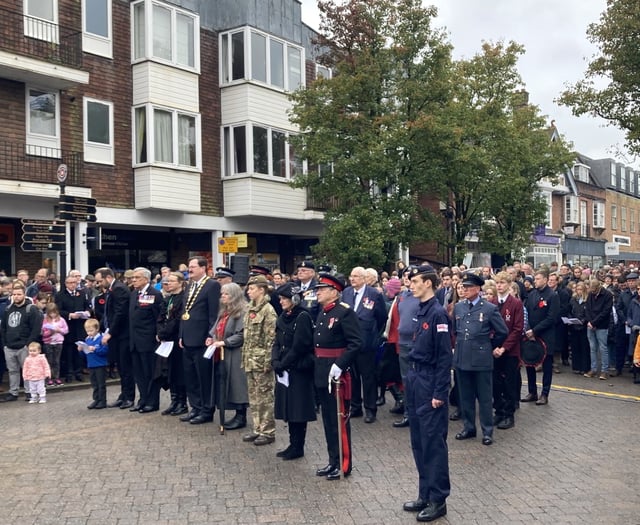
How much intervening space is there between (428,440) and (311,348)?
1.82 m

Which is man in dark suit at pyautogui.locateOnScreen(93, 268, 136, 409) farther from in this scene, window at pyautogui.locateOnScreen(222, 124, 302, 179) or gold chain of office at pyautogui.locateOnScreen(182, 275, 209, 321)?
window at pyautogui.locateOnScreen(222, 124, 302, 179)

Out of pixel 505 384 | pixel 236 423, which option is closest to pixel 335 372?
pixel 236 423

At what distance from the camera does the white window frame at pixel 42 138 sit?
59.6ft

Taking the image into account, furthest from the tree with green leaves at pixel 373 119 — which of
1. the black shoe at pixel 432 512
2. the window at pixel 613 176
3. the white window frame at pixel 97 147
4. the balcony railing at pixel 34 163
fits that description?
the window at pixel 613 176

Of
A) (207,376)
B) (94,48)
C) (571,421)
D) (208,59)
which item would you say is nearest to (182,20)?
(208,59)

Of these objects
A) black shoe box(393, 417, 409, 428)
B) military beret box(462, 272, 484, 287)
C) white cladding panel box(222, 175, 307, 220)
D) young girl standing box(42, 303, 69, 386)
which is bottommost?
black shoe box(393, 417, 409, 428)

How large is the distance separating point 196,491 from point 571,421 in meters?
5.36

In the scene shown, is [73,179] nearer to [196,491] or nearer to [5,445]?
[5,445]

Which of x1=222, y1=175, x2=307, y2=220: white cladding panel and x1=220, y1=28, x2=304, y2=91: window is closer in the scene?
x1=222, y1=175, x2=307, y2=220: white cladding panel

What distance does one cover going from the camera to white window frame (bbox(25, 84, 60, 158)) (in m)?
18.2

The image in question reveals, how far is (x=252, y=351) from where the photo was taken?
8289mm

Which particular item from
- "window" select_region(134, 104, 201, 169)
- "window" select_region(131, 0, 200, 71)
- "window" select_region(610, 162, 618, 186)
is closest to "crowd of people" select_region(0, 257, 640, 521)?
"window" select_region(134, 104, 201, 169)

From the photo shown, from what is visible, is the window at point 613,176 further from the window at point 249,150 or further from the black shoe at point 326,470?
the black shoe at point 326,470

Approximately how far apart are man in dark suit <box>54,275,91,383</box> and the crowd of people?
0.03 metres
